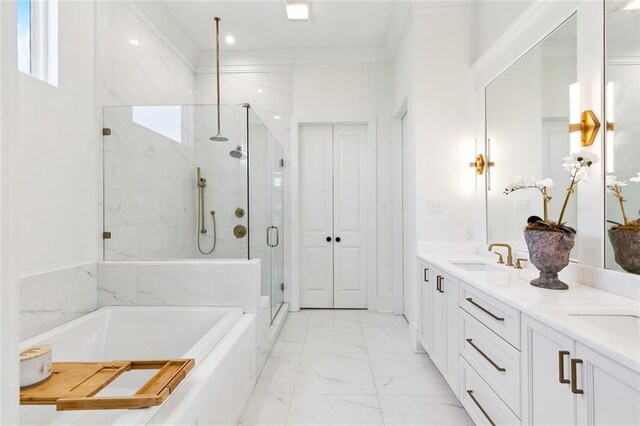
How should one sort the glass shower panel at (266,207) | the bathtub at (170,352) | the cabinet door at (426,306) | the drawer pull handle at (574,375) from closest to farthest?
the drawer pull handle at (574,375)
the bathtub at (170,352)
the cabinet door at (426,306)
the glass shower panel at (266,207)

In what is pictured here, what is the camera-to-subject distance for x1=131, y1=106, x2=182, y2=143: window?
8.86ft

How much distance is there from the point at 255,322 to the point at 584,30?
2.54 metres

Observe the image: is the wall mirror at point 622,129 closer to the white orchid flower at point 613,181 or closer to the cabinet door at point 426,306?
the white orchid flower at point 613,181

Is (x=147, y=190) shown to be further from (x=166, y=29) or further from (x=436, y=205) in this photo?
(x=436, y=205)

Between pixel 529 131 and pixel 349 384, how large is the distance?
207 centimetres

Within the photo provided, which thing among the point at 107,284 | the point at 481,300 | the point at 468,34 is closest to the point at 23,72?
the point at 107,284

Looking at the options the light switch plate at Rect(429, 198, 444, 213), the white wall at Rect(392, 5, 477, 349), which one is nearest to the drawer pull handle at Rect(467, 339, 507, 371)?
the white wall at Rect(392, 5, 477, 349)

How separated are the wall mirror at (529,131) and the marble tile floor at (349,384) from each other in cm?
115

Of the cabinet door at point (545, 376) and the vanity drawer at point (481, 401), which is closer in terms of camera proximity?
the cabinet door at point (545, 376)

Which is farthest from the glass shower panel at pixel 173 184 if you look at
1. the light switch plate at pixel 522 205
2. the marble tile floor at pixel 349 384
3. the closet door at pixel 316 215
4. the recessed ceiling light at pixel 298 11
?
the light switch plate at pixel 522 205

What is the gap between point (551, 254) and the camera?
1.54 m

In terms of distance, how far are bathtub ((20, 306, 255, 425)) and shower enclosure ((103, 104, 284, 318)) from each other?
0.51m

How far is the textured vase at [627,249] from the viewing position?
4.48 feet

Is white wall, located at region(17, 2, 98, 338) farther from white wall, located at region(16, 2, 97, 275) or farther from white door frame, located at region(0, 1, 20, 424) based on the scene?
white door frame, located at region(0, 1, 20, 424)
